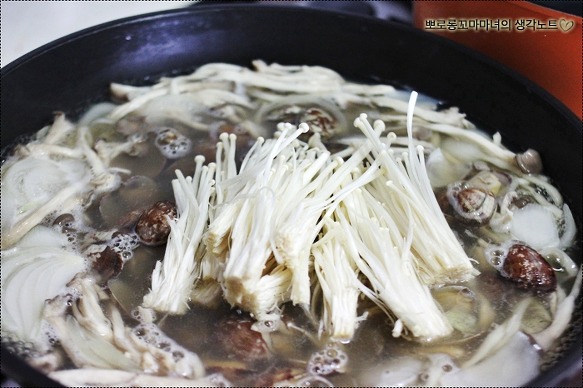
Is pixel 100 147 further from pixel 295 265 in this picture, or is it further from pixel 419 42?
pixel 419 42

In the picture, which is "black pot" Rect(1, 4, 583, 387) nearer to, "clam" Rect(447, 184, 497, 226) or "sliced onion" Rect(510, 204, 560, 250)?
"sliced onion" Rect(510, 204, 560, 250)

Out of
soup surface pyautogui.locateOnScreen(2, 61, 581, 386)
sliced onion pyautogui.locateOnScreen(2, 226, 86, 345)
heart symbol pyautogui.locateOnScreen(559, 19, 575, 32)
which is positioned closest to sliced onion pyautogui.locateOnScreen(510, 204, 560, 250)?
soup surface pyautogui.locateOnScreen(2, 61, 581, 386)

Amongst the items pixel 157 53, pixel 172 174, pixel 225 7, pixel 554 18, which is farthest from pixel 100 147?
pixel 554 18

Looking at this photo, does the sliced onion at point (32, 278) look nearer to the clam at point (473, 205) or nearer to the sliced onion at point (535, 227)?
the clam at point (473, 205)

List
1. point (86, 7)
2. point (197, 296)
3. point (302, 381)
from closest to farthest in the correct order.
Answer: point (302, 381), point (197, 296), point (86, 7)

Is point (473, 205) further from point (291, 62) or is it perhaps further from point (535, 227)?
point (291, 62)
